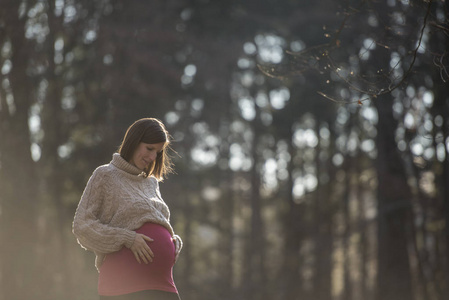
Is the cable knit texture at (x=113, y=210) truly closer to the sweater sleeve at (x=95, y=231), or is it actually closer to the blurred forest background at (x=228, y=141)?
the sweater sleeve at (x=95, y=231)

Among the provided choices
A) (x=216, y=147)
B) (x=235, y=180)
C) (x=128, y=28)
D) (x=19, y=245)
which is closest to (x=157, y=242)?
(x=19, y=245)

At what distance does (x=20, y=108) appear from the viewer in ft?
48.6

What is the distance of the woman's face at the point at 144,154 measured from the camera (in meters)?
3.66

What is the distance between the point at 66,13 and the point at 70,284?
254 inches

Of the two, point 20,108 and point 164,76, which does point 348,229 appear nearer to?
point 164,76

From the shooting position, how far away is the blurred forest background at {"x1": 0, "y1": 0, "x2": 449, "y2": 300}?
580 inches

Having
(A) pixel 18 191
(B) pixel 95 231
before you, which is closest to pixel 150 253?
(B) pixel 95 231

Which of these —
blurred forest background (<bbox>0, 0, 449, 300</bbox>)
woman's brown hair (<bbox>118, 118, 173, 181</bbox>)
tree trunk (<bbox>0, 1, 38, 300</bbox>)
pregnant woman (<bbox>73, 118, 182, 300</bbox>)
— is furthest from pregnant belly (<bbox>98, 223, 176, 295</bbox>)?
tree trunk (<bbox>0, 1, 38, 300</bbox>)

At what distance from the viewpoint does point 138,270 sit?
3449 mm

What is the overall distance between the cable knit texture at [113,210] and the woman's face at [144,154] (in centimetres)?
4

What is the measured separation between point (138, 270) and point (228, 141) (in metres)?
17.2

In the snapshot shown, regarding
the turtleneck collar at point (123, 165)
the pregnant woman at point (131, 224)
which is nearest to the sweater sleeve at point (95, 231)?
the pregnant woman at point (131, 224)

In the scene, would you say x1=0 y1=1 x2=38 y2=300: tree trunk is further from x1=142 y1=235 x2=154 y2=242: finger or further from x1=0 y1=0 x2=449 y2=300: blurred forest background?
x1=142 y1=235 x2=154 y2=242: finger

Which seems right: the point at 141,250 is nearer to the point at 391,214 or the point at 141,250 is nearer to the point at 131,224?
the point at 131,224
